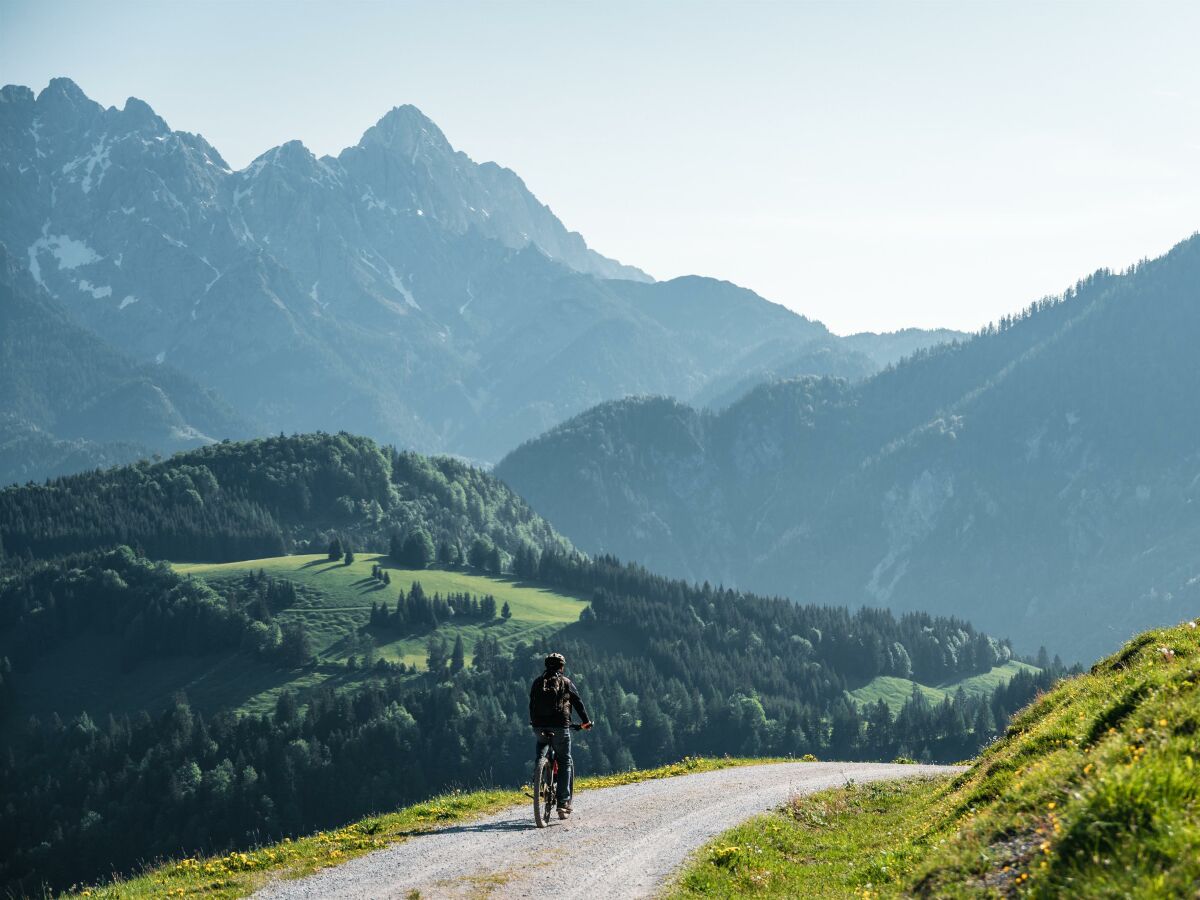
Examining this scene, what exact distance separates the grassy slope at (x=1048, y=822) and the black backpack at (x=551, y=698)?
5486mm

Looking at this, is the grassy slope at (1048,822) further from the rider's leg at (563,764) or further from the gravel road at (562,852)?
the rider's leg at (563,764)

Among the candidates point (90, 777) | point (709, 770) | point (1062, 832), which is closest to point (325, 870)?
point (1062, 832)

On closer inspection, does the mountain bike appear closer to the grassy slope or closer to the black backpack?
the black backpack

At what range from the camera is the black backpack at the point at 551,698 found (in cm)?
2898

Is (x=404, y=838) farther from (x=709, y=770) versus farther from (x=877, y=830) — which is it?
(x=709, y=770)

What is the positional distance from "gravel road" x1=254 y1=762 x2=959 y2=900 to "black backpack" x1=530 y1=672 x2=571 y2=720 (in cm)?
300

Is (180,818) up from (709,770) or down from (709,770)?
down

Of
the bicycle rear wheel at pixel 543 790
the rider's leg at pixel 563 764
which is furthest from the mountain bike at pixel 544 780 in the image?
the rider's leg at pixel 563 764

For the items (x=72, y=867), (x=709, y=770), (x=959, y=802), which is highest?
(x=959, y=802)

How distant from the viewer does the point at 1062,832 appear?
1406 cm

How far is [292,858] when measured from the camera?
27.9 metres

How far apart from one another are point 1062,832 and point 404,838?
19345mm

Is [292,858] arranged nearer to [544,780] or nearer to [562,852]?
[544,780]

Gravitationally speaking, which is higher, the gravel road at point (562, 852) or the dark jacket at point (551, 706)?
the dark jacket at point (551, 706)
